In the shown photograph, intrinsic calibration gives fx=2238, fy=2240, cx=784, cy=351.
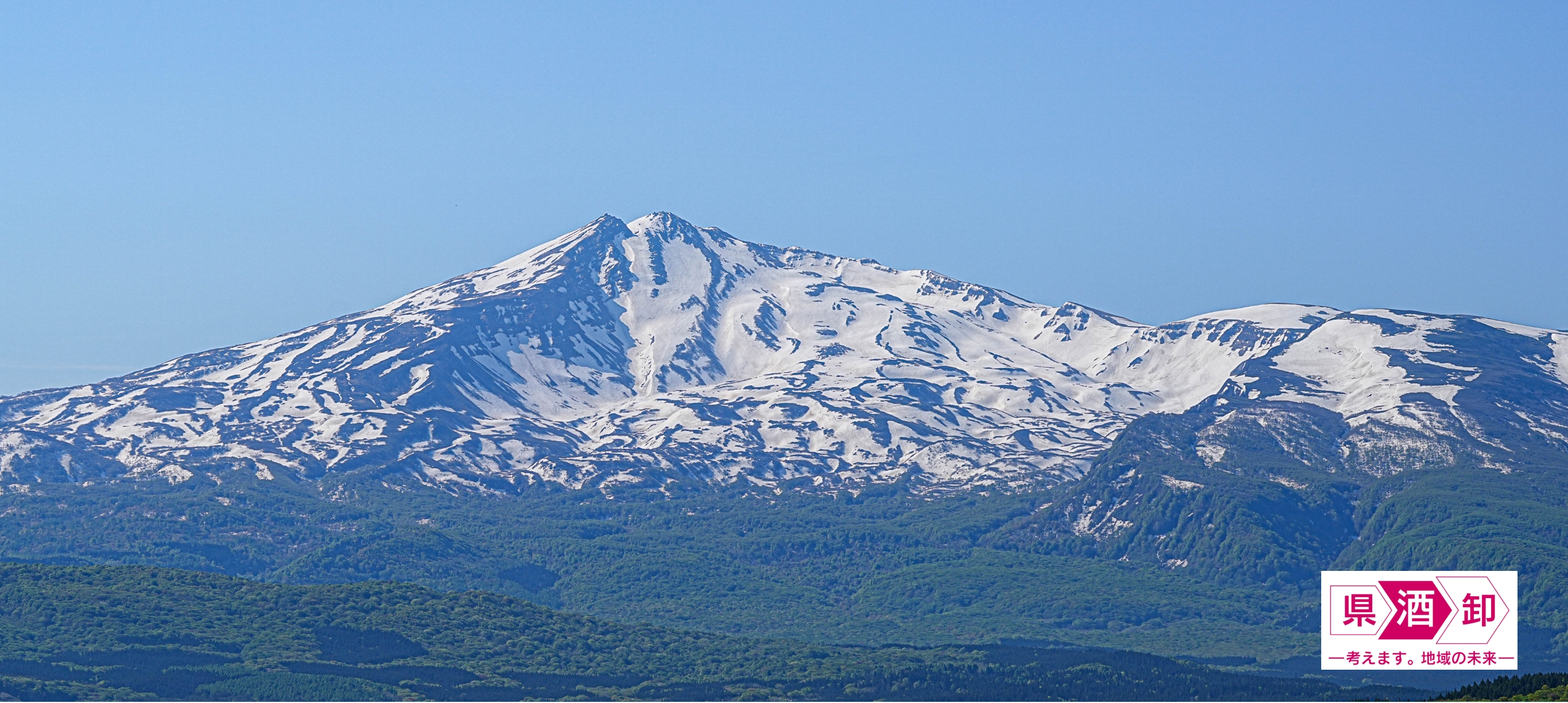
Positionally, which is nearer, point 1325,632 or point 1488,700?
point 1325,632

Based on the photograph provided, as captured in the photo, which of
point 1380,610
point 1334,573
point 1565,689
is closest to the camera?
point 1380,610

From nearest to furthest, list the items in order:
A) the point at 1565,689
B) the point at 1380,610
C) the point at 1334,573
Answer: the point at 1380,610
the point at 1334,573
the point at 1565,689

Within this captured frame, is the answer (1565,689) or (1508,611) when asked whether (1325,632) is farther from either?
(1565,689)

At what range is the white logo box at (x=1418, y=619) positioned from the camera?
152 meters

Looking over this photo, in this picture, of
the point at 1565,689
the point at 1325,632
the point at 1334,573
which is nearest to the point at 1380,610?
the point at 1325,632

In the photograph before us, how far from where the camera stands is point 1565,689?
19212 cm

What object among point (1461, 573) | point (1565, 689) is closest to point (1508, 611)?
point (1461, 573)

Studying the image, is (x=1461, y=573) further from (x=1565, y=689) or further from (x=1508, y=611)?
(x=1565, y=689)

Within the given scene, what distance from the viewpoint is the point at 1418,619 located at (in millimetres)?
151625

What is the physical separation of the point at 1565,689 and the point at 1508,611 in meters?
41.7

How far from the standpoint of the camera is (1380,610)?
5994 inches

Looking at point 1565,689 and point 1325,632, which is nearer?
point 1325,632

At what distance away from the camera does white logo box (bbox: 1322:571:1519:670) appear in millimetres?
151750

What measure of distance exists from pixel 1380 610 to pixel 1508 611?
10.3 metres
